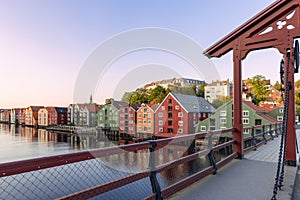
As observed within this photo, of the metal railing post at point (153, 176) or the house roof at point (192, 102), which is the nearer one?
the metal railing post at point (153, 176)

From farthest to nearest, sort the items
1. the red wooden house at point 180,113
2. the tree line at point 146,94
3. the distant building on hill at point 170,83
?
the red wooden house at point 180,113, the distant building on hill at point 170,83, the tree line at point 146,94

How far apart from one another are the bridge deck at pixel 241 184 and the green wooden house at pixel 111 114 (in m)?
6.52

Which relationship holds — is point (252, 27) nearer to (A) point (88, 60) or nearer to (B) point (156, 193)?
(B) point (156, 193)

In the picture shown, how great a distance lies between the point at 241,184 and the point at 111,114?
353 inches

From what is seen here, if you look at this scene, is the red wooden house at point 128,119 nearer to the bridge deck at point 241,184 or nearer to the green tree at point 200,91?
the green tree at point 200,91

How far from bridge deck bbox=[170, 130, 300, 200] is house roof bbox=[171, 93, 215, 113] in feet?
41.5

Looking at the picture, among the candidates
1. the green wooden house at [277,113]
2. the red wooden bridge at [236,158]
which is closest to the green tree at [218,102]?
the green wooden house at [277,113]

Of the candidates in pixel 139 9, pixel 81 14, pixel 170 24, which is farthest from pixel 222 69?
pixel 81 14

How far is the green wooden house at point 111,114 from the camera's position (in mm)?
9944

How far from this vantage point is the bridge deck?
251cm

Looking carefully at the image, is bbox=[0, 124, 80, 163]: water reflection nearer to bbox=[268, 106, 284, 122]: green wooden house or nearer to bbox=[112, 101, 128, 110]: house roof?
bbox=[112, 101, 128, 110]: house roof

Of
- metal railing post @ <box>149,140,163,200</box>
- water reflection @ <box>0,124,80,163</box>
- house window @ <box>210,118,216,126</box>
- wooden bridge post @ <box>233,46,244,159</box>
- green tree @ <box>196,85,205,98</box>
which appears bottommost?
water reflection @ <box>0,124,80,163</box>

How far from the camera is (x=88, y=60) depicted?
6.68 m

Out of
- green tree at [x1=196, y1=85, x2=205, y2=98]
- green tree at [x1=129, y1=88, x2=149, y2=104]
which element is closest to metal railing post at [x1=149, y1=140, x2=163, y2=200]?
green tree at [x1=129, y1=88, x2=149, y2=104]
